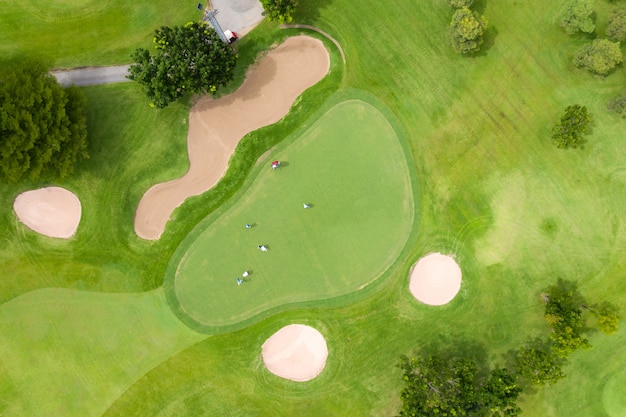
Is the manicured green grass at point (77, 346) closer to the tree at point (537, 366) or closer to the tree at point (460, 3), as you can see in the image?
the tree at point (537, 366)

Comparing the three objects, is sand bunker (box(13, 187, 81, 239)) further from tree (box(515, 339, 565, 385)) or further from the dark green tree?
the dark green tree

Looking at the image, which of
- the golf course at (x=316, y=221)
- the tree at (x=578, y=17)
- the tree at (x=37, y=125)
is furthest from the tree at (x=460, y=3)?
the tree at (x=37, y=125)

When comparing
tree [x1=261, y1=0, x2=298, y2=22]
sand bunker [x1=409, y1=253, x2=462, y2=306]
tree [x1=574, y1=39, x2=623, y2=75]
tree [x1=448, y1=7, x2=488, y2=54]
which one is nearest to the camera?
tree [x1=448, y1=7, x2=488, y2=54]

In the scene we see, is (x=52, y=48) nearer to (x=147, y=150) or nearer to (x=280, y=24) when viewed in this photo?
(x=147, y=150)

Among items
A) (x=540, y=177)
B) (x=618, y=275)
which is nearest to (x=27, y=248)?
(x=540, y=177)

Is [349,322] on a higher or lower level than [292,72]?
lower

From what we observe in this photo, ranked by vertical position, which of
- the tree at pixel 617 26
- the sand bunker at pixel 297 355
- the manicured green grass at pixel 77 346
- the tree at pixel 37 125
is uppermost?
the tree at pixel 37 125

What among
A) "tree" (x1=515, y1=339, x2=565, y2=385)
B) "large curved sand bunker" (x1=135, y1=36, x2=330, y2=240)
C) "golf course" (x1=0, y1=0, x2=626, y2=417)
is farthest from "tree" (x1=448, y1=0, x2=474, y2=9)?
"tree" (x1=515, y1=339, x2=565, y2=385)

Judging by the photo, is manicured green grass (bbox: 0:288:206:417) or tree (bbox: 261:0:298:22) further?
manicured green grass (bbox: 0:288:206:417)
